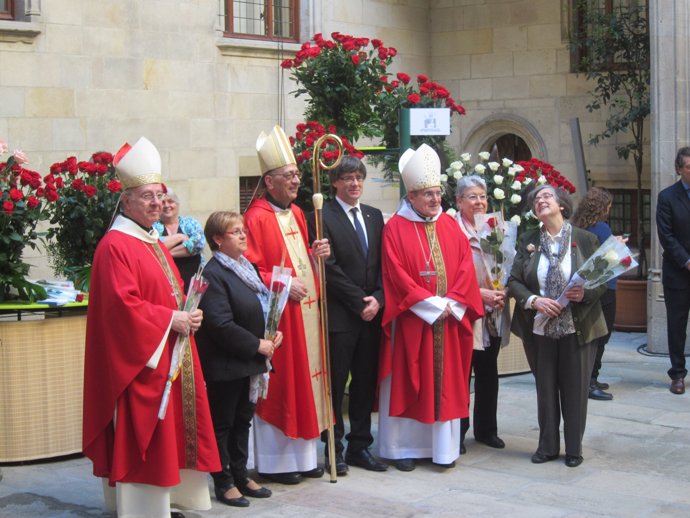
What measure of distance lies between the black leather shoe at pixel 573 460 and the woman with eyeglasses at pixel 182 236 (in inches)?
101

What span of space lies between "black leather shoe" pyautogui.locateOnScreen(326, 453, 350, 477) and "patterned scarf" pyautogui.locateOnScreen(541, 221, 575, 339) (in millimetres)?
1434

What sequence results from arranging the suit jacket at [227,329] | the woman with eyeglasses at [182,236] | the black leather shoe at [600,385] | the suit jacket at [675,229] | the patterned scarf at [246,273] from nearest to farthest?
the suit jacket at [227,329] < the patterned scarf at [246,273] < the woman with eyeglasses at [182,236] < the black leather shoe at [600,385] < the suit jacket at [675,229]

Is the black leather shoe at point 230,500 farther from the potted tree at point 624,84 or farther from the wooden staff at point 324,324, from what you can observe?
the potted tree at point 624,84

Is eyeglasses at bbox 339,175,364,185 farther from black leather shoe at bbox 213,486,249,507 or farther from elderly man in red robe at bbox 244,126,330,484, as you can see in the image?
black leather shoe at bbox 213,486,249,507

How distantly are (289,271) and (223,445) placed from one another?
99 centimetres

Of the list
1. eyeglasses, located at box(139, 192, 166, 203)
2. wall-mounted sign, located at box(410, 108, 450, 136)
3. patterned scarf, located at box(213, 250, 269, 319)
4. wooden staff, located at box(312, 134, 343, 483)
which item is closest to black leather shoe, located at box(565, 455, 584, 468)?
wooden staff, located at box(312, 134, 343, 483)

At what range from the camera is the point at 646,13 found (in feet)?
43.9

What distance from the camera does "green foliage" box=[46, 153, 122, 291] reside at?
7.98m

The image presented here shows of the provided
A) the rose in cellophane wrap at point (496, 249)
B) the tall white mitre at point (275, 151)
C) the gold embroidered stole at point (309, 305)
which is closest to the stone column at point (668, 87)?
the rose in cellophane wrap at point (496, 249)

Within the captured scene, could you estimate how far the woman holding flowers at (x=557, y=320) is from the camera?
738 cm

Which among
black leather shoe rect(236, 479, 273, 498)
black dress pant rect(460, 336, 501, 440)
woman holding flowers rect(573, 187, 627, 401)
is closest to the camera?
black leather shoe rect(236, 479, 273, 498)

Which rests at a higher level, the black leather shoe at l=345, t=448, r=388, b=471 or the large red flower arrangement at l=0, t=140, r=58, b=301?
Answer: the large red flower arrangement at l=0, t=140, r=58, b=301

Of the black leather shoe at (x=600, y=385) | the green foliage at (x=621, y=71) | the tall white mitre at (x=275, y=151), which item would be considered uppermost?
the green foliage at (x=621, y=71)

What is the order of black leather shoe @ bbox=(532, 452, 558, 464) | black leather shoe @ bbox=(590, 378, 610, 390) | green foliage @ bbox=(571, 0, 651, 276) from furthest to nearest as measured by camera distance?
green foliage @ bbox=(571, 0, 651, 276)
black leather shoe @ bbox=(590, 378, 610, 390)
black leather shoe @ bbox=(532, 452, 558, 464)
